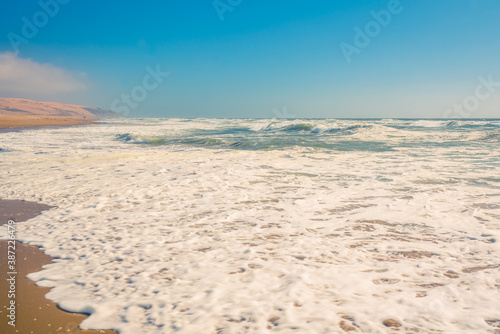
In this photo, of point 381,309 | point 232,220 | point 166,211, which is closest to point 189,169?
point 166,211

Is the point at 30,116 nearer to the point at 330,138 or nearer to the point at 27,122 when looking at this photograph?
the point at 27,122

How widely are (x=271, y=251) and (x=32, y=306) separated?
2.78 meters

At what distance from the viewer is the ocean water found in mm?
3041

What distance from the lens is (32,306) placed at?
320cm

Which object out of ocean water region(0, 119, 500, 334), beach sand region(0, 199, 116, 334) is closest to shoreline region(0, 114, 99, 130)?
ocean water region(0, 119, 500, 334)

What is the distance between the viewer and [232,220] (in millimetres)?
5895

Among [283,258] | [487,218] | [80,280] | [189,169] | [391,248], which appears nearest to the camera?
[80,280]

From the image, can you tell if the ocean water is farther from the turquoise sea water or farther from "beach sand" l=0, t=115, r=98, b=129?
"beach sand" l=0, t=115, r=98, b=129

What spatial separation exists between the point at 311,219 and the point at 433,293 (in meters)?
→ 2.68

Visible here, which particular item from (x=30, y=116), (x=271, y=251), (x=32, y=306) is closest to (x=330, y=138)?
(x=271, y=251)

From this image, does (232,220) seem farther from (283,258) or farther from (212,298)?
(212,298)

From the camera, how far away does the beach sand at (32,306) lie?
285cm

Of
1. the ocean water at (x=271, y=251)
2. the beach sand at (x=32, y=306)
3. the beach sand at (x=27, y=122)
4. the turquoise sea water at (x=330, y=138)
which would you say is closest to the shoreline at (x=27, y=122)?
the beach sand at (x=27, y=122)

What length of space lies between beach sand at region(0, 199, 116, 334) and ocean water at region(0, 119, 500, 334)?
0.12 meters
